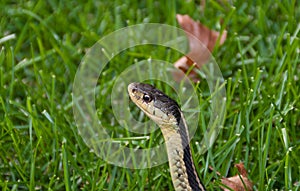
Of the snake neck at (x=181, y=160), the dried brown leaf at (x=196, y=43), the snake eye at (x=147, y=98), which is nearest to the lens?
the snake neck at (x=181, y=160)

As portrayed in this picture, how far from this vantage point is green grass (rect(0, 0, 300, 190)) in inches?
85.3

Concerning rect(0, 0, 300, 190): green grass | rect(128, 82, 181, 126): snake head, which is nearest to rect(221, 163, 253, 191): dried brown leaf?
rect(0, 0, 300, 190): green grass

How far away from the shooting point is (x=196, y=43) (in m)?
2.82

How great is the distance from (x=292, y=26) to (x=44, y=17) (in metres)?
1.18

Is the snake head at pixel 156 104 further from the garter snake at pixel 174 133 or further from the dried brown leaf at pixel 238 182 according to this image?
the dried brown leaf at pixel 238 182

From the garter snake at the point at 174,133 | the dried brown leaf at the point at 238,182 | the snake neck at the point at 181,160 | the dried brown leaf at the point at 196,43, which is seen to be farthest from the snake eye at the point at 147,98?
the dried brown leaf at the point at 196,43

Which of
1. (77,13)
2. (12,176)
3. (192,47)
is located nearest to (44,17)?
(77,13)

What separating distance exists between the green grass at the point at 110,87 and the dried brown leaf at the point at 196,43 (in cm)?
6

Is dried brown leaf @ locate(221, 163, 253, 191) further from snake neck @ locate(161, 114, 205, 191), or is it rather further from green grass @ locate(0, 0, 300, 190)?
snake neck @ locate(161, 114, 205, 191)

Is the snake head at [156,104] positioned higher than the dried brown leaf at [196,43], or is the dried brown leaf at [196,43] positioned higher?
the dried brown leaf at [196,43]

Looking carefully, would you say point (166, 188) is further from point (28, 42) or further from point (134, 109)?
point (28, 42)

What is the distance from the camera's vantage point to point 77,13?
121 inches

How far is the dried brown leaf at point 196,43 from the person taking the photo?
2.70m

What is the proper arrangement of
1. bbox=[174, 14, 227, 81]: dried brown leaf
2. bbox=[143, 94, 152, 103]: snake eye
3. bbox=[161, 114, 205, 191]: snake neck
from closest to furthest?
1. bbox=[161, 114, 205, 191]: snake neck
2. bbox=[143, 94, 152, 103]: snake eye
3. bbox=[174, 14, 227, 81]: dried brown leaf
